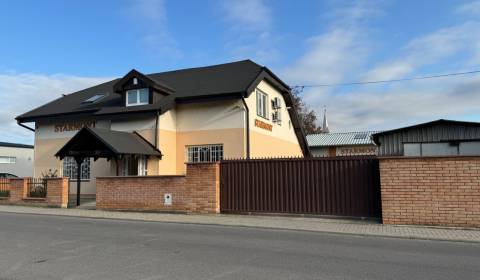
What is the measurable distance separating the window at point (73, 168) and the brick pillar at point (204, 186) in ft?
33.0

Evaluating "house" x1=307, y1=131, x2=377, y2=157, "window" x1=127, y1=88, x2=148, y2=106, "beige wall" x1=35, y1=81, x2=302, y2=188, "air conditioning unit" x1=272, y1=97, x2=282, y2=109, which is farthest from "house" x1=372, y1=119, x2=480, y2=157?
"house" x1=307, y1=131, x2=377, y2=157

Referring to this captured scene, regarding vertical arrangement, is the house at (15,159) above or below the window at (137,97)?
below

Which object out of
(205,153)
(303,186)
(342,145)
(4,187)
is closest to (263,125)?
(205,153)

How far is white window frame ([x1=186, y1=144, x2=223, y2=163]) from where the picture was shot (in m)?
21.3

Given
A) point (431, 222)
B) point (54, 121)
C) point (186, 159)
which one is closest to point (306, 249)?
point (431, 222)

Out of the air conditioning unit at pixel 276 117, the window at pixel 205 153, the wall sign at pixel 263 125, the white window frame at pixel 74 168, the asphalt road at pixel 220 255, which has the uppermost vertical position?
the air conditioning unit at pixel 276 117

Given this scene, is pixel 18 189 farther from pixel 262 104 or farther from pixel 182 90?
pixel 262 104

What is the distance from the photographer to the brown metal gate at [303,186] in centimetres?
1340

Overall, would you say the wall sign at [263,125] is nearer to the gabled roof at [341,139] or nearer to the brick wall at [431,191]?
the brick wall at [431,191]

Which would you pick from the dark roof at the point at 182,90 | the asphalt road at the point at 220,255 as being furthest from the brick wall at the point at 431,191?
the dark roof at the point at 182,90

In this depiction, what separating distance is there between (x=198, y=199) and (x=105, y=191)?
4576mm

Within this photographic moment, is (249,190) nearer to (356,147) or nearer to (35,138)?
(35,138)

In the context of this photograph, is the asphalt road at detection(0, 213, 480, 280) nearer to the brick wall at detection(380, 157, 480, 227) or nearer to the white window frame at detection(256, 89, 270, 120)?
the brick wall at detection(380, 157, 480, 227)

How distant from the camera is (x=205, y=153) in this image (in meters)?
21.6
